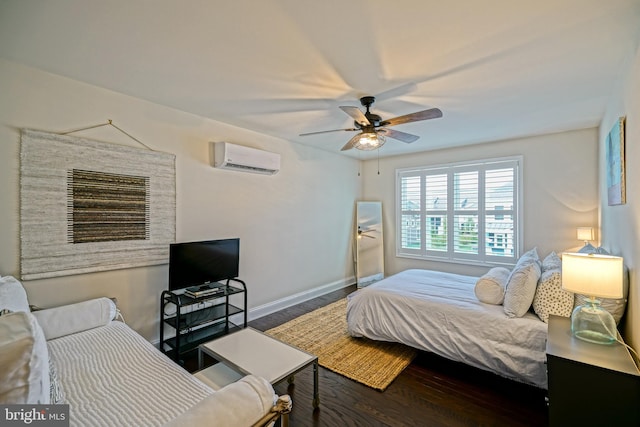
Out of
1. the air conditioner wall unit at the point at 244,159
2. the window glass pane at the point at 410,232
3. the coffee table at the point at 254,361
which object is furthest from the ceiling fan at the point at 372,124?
the window glass pane at the point at 410,232

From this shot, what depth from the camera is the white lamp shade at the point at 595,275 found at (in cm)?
162

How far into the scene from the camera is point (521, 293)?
2.35 m

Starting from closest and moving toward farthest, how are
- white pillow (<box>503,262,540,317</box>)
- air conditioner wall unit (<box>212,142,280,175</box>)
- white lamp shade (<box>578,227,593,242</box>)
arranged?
white pillow (<box>503,262,540,317</box>), air conditioner wall unit (<box>212,142,280,175</box>), white lamp shade (<box>578,227,593,242</box>)

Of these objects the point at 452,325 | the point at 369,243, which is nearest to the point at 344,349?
the point at 452,325

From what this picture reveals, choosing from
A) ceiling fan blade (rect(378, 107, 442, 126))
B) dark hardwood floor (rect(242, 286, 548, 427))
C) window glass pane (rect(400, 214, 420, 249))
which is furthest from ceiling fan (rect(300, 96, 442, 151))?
window glass pane (rect(400, 214, 420, 249))

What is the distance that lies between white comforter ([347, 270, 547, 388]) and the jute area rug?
0.15 m

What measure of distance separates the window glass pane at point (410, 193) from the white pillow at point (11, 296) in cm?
505

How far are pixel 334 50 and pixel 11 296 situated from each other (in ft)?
8.59

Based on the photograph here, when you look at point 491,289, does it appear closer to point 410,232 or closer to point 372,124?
point 372,124

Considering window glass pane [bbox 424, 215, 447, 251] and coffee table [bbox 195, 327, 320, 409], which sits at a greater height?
window glass pane [bbox 424, 215, 447, 251]

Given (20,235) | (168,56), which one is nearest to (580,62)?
(168,56)

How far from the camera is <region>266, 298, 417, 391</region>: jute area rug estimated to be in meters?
2.54

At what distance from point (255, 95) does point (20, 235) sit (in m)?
2.18

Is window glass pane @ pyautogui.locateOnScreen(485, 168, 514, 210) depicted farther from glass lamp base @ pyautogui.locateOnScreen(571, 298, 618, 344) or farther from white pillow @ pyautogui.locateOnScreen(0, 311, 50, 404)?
white pillow @ pyautogui.locateOnScreen(0, 311, 50, 404)
